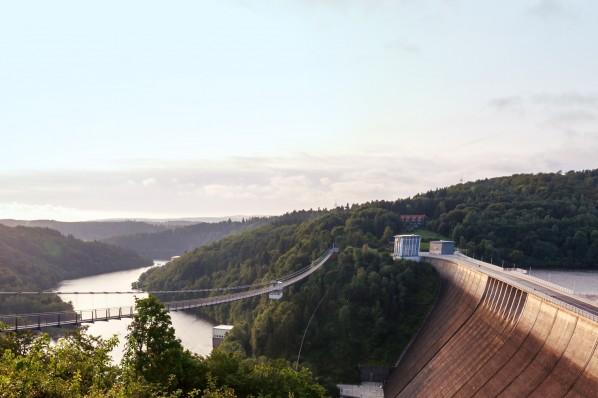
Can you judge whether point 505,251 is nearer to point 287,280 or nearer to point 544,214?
point 544,214

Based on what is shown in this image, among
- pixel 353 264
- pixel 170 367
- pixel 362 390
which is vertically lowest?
pixel 362 390

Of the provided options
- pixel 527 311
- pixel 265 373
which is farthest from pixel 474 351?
pixel 265 373

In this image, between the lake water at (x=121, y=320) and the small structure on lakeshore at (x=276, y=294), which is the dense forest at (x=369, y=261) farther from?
the lake water at (x=121, y=320)

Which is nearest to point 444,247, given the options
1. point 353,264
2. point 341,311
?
point 353,264

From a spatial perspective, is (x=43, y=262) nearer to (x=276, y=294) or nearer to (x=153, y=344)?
(x=276, y=294)

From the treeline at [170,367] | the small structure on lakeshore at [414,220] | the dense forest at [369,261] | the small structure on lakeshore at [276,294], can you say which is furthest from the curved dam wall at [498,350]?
the small structure on lakeshore at [414,220]

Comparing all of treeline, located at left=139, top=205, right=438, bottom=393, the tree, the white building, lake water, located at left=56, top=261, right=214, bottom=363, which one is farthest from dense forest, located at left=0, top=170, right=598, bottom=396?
lake water, located at left=56, top=261, right=214, bottom=363
